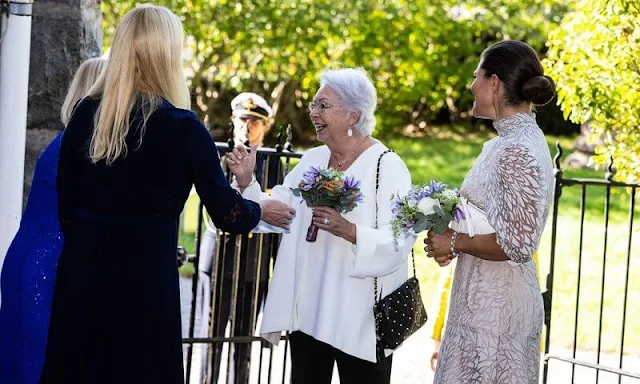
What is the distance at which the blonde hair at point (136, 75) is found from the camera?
147 inches

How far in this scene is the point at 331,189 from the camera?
4305mm

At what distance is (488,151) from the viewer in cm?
396

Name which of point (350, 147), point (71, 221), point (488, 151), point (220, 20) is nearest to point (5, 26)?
point (71, 221)

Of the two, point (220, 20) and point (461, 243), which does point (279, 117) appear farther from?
point (461, 243)

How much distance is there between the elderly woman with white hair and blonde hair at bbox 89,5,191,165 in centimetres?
88

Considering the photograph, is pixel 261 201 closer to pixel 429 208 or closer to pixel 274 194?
pixel 274 194

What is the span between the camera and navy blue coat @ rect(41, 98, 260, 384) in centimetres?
378

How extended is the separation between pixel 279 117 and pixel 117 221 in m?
16.1

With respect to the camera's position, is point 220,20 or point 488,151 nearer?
point 488,151

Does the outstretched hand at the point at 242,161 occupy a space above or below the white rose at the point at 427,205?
above

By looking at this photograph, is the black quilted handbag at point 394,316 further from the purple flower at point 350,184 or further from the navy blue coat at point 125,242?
the navy blue coat at point 125,242

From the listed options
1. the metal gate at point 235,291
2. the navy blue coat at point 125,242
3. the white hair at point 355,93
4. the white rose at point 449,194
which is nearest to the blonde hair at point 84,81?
the navy blue coat at point 125,242

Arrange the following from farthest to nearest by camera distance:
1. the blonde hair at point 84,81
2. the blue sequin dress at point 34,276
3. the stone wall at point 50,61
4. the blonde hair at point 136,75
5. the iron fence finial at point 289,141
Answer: the iron fence finial at point 289,141
the stone wall at point 50,61
the blonde hair at point 84,81
the blue sequin dress at point 34,276
the blonde hair at point 136,75

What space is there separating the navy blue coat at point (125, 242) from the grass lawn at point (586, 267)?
3.35 meters
